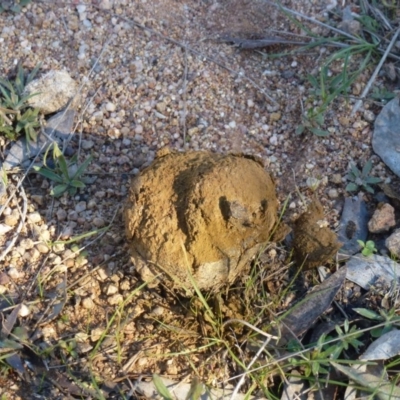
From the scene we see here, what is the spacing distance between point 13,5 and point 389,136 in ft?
6.19

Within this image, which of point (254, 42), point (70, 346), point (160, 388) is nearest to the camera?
point (160, 388)

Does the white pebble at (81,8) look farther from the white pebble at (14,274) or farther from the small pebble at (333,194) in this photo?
the small pebble at (333,194)

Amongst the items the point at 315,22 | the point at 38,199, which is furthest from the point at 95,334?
the point at 315,22

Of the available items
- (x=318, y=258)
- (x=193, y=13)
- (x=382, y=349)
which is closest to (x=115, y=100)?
(x=193, y=13)

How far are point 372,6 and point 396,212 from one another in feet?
3.58

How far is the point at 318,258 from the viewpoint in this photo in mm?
2346

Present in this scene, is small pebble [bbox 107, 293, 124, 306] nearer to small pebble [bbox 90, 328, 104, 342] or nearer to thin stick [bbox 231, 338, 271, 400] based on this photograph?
small pebble [bbox 90, 328, 104, 342]

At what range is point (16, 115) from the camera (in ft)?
8.80

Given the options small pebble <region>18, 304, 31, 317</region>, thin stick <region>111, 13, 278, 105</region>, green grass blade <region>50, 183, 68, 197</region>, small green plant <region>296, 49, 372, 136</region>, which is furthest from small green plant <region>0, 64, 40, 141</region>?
small green plant <region>296, 49, 372, 136</region>

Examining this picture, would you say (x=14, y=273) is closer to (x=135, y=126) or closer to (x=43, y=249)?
(x=43, y=249)

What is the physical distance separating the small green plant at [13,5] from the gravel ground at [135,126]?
3 centimetres

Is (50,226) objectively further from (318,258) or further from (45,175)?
(318,258)

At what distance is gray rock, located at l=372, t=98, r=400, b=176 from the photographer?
2.65 m

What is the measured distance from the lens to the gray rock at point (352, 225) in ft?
8.13
